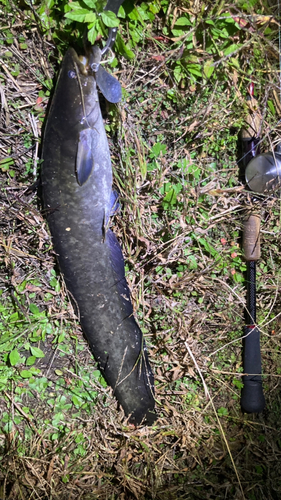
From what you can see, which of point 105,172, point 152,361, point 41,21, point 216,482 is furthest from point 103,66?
point 216,482

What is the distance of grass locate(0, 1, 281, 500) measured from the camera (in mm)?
2580

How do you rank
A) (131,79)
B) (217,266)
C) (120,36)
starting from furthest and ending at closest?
(217,266)
(131,79)
(120,36)

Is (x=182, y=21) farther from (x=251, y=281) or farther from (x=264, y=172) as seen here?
(x=251, y=281)

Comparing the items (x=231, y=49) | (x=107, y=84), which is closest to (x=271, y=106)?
(x=231, y=49)

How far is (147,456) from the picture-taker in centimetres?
264

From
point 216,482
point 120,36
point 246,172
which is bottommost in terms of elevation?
point 216,482

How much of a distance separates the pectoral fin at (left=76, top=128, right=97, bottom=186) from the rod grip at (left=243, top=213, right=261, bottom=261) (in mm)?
1253

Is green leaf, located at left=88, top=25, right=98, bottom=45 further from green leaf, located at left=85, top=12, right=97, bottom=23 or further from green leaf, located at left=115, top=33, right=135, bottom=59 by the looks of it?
green leaf, located at left=115, top=33, right=135, bottom=59

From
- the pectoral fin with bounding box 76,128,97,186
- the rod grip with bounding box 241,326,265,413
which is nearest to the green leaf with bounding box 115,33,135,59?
the pectoral fin with bounding box 76,128,97,186

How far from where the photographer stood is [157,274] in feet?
8.93

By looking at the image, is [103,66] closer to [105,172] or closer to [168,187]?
[105,172]

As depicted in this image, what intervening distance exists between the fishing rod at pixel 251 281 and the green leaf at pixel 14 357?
169 centimetres

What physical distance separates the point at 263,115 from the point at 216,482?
2801mm

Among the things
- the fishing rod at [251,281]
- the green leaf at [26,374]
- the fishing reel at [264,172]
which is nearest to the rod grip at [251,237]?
the fishing rod at [251,281]
